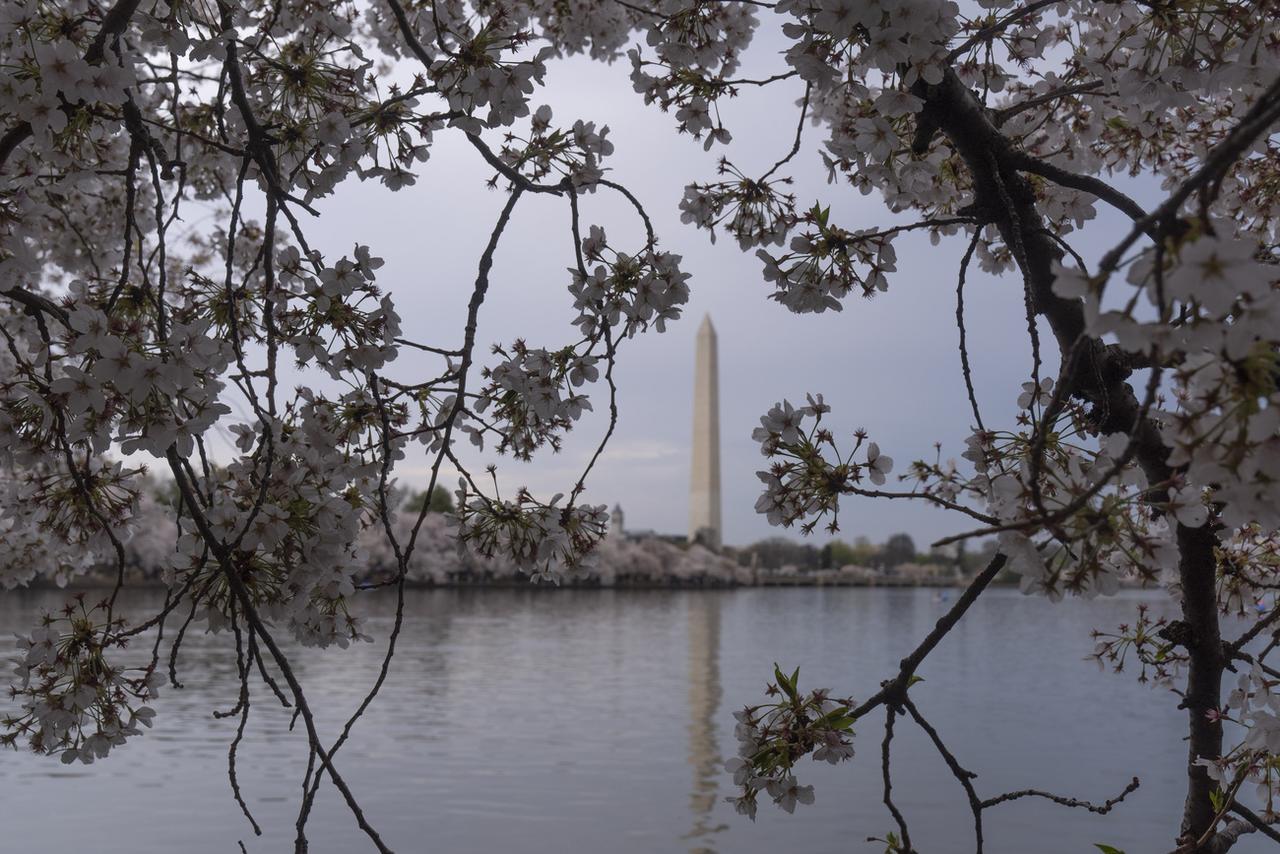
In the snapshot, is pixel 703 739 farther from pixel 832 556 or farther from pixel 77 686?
A: pixel 832 556

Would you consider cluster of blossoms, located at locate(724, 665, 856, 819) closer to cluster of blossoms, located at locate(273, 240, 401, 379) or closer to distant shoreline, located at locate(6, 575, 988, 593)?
cluster of blossoms, located at locate(273, 240, 401, 379)

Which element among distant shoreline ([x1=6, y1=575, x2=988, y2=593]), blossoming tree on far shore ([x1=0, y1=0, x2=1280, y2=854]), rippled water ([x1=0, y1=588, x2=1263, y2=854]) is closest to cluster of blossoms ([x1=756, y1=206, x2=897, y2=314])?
blossoming tree on far shore ([x1=0, y1=0, x2=1280, y2=854])

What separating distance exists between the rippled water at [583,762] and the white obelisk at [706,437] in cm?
2784

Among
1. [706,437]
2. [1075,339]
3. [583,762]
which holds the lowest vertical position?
[583,762]

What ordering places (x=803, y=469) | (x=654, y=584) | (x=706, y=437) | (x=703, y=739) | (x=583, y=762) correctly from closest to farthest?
1. (x=803, y=469)
2. (x=583, y=762)
3. (x=703, y=739)
4. (x=706, y=437)
5. (x=654, y=584)

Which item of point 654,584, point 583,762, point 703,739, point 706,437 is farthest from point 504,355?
point 654,584

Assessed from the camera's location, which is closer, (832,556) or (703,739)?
(703,739)

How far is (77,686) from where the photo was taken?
2.32 m

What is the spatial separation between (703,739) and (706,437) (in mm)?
40342

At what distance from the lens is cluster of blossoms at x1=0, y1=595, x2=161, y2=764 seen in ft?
7.56

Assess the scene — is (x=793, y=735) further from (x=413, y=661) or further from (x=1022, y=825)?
(x=413, y=661)

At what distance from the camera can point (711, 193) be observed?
9.28 ft

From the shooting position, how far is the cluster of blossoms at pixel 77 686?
230 cm

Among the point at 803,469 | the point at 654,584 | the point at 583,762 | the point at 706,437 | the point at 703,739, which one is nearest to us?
the point at 803,469
